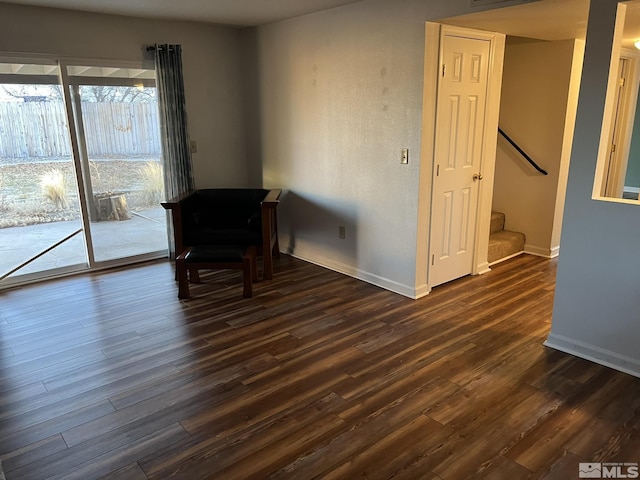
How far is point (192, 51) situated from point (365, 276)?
2.87 meters

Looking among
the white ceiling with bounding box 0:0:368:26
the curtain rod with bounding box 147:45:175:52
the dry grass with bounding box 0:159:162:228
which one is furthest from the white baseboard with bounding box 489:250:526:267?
the curtain rod with bounding box 147:45:175:52

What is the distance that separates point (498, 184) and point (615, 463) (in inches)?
143

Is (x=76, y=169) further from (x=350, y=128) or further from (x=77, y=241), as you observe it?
(x=350, y=128)

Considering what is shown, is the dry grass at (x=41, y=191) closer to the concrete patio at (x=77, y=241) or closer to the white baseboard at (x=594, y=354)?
the concrete patio at (x=77, y=241)

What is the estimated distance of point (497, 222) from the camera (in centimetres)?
510

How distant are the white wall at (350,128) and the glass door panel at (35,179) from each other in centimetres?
196

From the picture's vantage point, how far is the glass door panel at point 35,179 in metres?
4.01

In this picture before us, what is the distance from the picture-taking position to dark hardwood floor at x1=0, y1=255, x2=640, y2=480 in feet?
6.66

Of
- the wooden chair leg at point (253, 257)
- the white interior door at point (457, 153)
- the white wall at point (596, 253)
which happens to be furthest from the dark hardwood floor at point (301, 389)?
the white interior door at point (457, 153)

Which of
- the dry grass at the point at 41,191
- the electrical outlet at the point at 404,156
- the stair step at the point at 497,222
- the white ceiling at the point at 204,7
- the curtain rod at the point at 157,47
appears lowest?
the stair step at the point at 497,222

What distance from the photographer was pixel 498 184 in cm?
519

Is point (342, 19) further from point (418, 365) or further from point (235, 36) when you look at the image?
point (418, 365)

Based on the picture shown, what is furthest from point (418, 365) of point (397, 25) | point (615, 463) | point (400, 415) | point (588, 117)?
point (397, 25)

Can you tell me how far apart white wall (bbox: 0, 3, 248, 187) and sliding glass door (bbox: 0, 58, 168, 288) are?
195 mm
